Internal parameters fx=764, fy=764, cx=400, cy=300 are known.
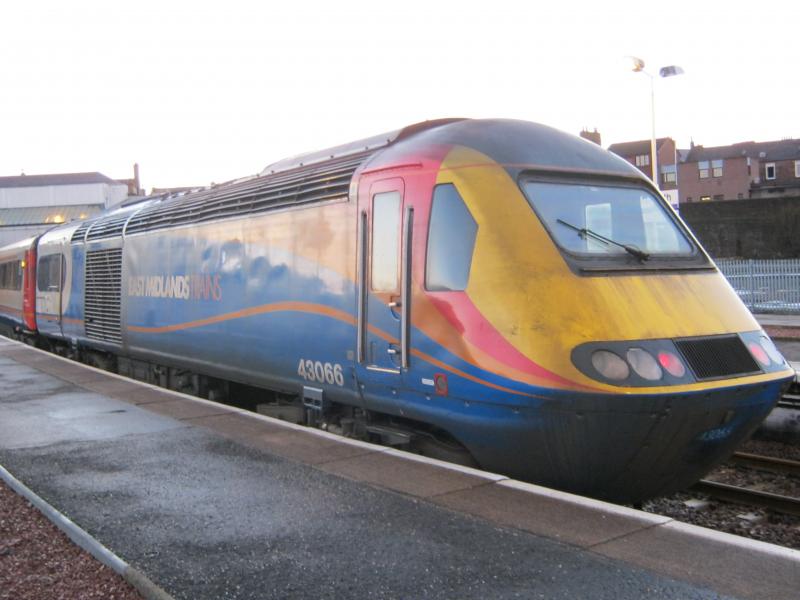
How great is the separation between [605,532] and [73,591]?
3002mm

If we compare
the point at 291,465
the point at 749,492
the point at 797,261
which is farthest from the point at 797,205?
the point at 291,465

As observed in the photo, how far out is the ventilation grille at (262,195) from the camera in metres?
7.50

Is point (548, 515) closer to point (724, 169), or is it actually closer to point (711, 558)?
point (711, 558)

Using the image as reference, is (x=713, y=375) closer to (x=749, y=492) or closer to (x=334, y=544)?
(x=749, y=492)

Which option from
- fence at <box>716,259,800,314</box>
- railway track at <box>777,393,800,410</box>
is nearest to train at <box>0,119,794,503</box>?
railway track at <box>777,393,800,410</box>

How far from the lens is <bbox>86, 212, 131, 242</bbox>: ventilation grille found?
13344 mm

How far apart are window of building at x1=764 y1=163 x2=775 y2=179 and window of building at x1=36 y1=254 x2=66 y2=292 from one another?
71.0m

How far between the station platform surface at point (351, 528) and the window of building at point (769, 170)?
76.1 m

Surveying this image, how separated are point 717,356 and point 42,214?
8480 centimetres

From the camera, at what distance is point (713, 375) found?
5.29m

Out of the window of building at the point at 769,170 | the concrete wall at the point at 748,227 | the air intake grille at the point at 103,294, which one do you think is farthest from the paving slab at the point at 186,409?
the window of building at the point at 769,170

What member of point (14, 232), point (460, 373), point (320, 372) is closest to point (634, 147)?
point (14, 232)

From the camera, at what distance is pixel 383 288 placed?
21.4 feet

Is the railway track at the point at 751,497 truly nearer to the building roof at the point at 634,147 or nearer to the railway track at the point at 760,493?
the railway track at the point at 760,493
